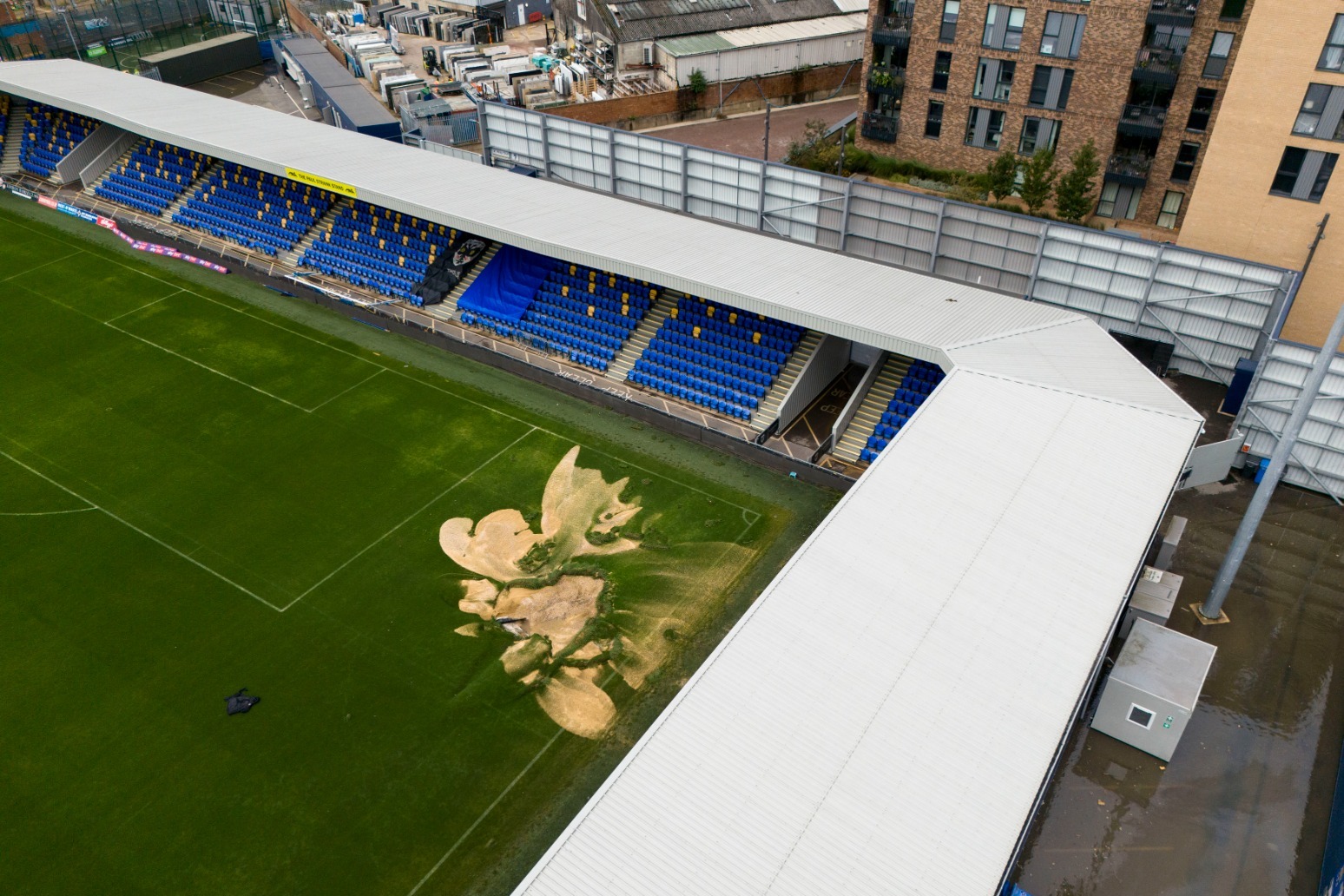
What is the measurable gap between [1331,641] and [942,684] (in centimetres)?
1606

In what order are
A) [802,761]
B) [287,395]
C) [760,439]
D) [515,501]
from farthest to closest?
1. [287,395]
2. [760,439]
3. [515,501]
4. [802,761]

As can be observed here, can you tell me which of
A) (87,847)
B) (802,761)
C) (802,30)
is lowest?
(87,847)

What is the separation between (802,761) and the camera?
18531 millimetres

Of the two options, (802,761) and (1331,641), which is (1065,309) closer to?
(1331,641)

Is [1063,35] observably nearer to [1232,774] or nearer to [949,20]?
[949,20]

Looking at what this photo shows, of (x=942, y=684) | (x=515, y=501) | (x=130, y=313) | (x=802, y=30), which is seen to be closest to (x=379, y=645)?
(x=515, y=501)

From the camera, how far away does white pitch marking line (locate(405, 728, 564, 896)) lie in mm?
22047

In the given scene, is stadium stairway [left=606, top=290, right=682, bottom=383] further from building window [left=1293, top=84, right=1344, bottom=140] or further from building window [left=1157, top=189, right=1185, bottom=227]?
building window [left=1157, top=189, right=1185, bottom=227]

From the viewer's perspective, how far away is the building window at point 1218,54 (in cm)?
4541

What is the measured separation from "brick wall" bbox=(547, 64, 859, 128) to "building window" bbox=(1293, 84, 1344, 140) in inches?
1678

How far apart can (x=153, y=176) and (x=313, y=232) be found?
15514 millimetres

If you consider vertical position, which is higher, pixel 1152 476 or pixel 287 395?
pixel 1152 476

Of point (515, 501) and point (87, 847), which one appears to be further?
point (515, 501)

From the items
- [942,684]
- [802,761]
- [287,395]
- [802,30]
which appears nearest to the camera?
[802,761]
